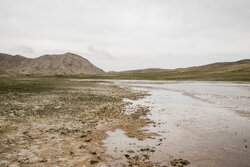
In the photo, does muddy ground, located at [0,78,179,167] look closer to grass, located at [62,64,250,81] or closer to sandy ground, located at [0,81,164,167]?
sandy ground, located at [0,81,164,167]

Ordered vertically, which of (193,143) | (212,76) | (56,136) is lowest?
(193,143)

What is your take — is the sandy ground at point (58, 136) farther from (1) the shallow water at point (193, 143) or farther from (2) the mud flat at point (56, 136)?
(1) the shallow water at point (193, 143)

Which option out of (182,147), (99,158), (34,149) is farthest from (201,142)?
(34,149)

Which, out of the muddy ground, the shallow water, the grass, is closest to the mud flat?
the muddy ground

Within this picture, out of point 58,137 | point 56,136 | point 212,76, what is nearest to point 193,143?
point 58,137

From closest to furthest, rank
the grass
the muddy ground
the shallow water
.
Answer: the muddy ground → the shallow water → the grass

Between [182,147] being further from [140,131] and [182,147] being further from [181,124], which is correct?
[181,124]

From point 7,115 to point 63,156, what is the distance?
1065 cm

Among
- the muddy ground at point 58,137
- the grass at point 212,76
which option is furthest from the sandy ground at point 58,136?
the grass at point 212,76

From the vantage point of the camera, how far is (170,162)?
8.45 meters

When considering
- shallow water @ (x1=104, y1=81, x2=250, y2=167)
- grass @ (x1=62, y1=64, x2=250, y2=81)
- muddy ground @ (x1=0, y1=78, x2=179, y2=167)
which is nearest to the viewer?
muddy ground @ (x1=0, y1=78, x2=179, y2=167)

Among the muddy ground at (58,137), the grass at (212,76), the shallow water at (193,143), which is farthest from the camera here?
the grass at (212,76)

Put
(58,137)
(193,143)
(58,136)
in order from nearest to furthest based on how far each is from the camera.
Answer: (193,143) → (58,137) → (58,136)

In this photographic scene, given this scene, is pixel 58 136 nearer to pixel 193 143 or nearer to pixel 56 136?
pixel 56 136
